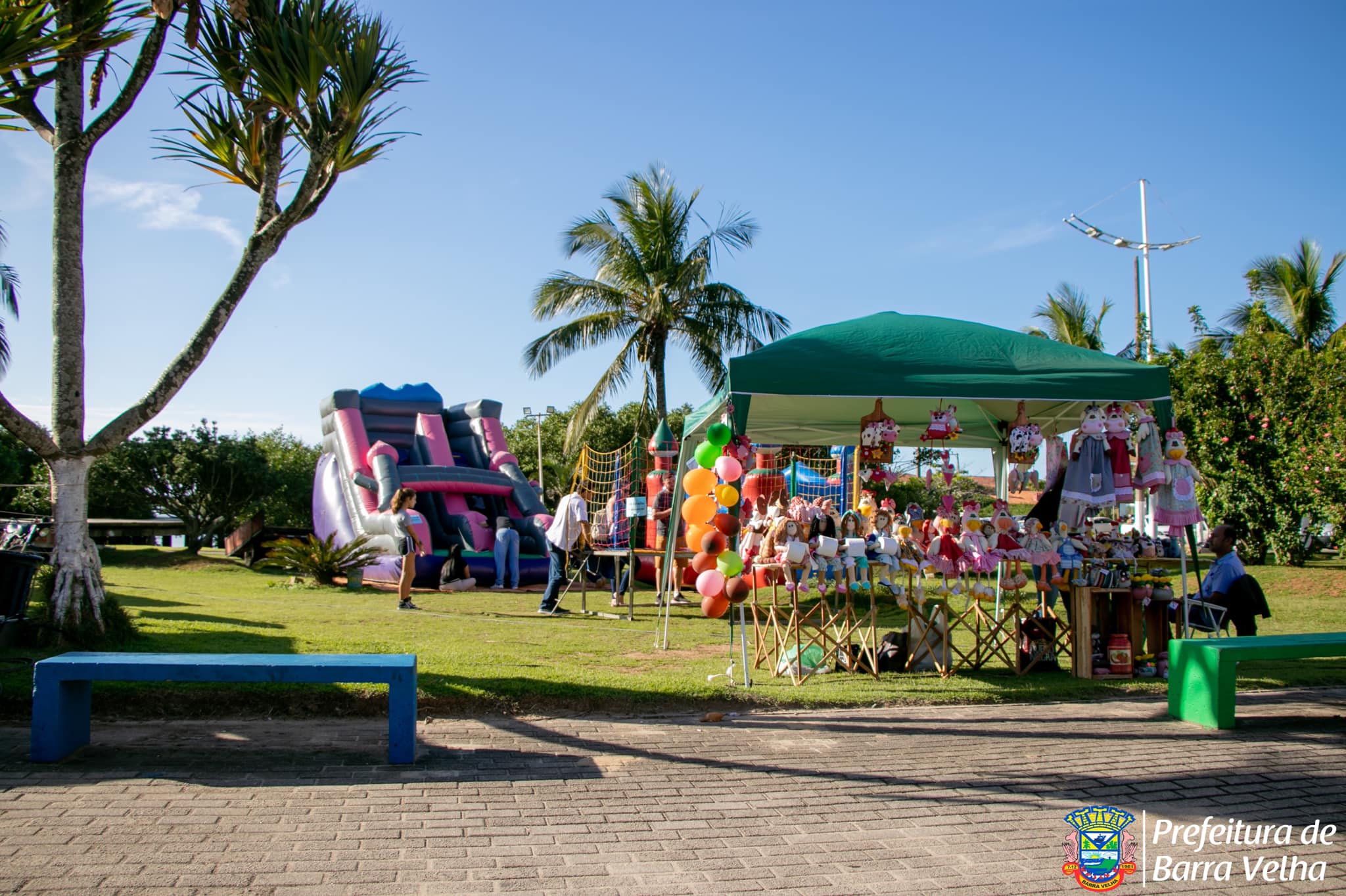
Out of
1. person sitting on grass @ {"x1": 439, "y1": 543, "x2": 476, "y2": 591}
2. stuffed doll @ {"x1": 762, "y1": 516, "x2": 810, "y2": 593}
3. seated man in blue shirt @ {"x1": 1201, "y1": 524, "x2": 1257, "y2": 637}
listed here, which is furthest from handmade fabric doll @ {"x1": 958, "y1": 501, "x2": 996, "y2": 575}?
person sitting on grass @ {"x1": 439, "y1": 543, "x2": 476, "y2": 591}

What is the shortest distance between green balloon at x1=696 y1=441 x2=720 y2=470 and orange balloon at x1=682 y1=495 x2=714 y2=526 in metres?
0.37

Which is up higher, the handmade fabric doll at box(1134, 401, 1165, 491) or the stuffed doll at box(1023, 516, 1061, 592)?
the handmade fabric doll at box(1134, 401, 1165, 491)

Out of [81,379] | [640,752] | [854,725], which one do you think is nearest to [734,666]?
[854,725]

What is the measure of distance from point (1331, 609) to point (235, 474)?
1087 inches

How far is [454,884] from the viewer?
3703mm

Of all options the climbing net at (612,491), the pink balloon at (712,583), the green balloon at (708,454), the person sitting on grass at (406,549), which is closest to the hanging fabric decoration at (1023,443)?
the green balloon at (708,454)

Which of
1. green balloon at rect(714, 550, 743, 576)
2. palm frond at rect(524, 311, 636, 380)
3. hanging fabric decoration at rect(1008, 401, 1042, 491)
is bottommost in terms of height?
green balloon at rect(714, 550, 743, 576)

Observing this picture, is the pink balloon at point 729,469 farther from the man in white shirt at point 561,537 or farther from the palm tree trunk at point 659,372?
the palm tree trunk at point 659,372

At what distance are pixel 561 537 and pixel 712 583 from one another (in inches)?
222

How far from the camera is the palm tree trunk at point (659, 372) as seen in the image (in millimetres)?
23656

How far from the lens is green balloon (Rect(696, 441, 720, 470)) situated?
8172mm

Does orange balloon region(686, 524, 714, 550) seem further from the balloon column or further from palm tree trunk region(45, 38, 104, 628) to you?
palm tree trunk region(45, 38, 104, 628)

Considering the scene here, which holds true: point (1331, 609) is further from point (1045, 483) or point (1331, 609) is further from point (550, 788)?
point (550, 788)

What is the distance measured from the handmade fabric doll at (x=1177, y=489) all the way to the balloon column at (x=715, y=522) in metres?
3.99
